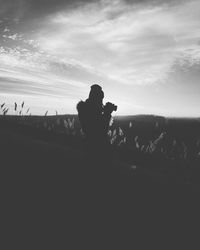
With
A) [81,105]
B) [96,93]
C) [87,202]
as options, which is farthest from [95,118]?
[87,202]

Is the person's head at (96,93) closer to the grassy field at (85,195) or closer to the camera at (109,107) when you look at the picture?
the camera at (109,107)

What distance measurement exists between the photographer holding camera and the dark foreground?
33 cm

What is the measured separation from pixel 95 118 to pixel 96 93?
0.52 metres

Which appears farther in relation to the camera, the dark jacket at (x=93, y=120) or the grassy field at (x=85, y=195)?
the dark jacket at (x=93, y=120)

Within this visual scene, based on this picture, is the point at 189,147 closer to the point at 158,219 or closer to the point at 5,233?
the point at 158,219

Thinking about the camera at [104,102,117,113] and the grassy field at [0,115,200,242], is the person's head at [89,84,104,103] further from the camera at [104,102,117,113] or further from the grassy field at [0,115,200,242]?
the grassy field at [0,115,200,242]

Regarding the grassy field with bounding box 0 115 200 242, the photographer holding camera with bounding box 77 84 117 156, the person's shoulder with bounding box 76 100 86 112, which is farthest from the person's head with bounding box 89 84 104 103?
the grassy field with bounding box 0 115 200 242

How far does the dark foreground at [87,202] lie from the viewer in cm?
429

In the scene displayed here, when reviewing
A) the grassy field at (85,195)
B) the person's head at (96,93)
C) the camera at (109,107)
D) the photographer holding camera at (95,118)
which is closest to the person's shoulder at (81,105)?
the photographer holding camera at (95,118)

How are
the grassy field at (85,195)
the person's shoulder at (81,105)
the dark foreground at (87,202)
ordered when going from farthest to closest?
the person's shoulder at (81,105) < the grassy field at (85,195) < the dark foreground at (87,202)

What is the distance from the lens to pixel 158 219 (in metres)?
5.09

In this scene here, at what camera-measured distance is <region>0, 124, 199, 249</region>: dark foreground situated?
4289 millimetres

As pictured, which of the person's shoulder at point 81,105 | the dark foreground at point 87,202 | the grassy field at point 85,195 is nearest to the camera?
the dark foreground at point 87,202

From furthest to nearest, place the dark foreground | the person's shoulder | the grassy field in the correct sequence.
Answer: the person's shoulder, the grassy field, the dark foreground
